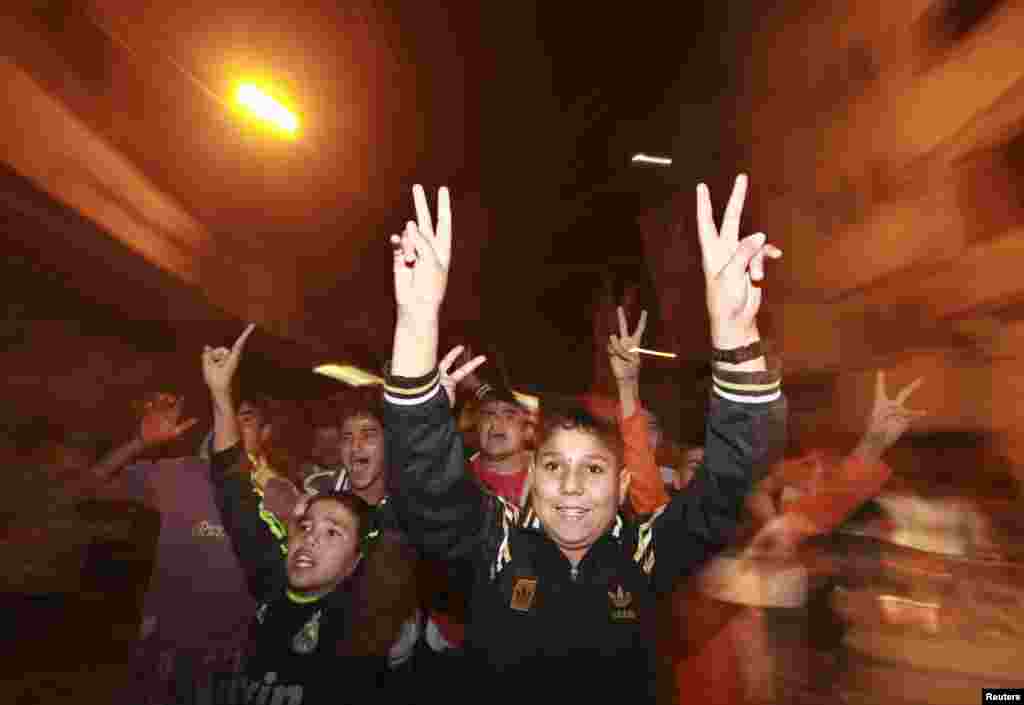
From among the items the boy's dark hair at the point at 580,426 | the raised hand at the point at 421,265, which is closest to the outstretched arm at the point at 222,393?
the raised hand at the point at 421,265

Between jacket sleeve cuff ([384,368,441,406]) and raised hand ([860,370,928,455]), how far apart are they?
4.61 feet

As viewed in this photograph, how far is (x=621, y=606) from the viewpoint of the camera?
5.41 feet

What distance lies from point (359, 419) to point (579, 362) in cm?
843

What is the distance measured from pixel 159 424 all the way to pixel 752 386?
310cm

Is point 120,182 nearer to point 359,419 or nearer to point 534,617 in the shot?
point 359,419

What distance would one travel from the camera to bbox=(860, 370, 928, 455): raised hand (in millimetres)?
1817

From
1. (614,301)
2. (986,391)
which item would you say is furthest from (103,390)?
(614,301)

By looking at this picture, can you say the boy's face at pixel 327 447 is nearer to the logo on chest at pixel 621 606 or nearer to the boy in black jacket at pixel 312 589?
the boy in black jacket at pixel 312 589

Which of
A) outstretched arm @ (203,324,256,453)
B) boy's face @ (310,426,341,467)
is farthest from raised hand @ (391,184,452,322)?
boy's face @ (310,426,341,467)

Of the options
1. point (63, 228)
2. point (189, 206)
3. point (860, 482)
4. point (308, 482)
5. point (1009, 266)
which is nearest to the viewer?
point (1009, 266)

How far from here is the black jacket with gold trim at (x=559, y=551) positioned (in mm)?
1503

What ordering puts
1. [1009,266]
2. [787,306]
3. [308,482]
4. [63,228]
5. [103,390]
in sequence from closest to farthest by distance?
[1009,266]
[787,306]
[63,228]
[308,482]
[103,390]

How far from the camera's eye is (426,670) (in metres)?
2.61

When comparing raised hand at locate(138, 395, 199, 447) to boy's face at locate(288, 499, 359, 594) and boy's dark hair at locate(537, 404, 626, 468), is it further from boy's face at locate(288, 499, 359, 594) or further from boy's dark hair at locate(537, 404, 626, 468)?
boy's dark hair at locate(537, 404, 626, 468)
